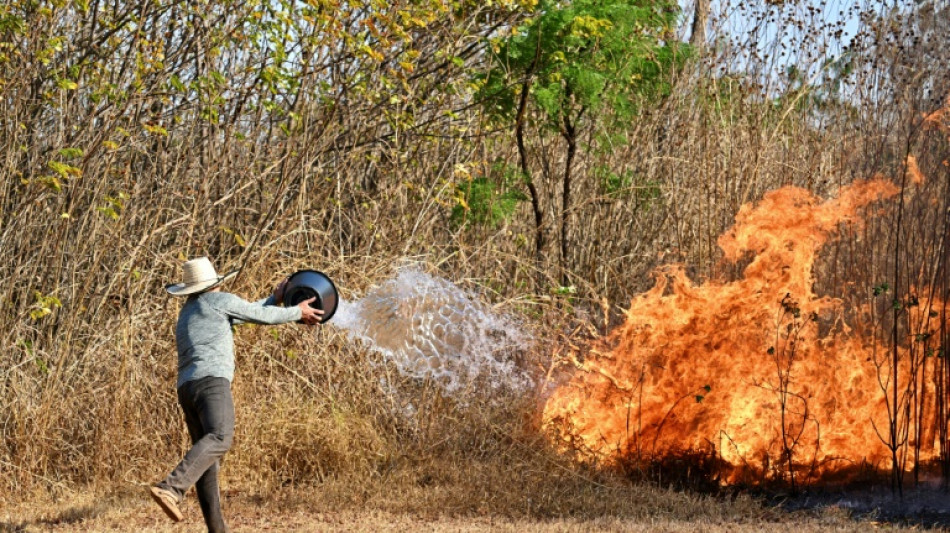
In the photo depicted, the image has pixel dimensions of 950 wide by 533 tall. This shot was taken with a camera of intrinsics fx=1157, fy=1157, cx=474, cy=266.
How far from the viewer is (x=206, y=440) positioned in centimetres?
612

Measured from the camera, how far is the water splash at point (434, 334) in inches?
345

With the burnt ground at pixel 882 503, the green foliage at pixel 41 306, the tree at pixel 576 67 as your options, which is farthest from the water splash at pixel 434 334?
the burnt ground at pixel 882 503

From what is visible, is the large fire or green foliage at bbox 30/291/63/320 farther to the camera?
the large fire

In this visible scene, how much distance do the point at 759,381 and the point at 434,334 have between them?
8.03ft

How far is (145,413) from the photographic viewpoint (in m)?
8.41

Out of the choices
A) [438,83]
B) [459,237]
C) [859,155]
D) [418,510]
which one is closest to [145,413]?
[418,510]

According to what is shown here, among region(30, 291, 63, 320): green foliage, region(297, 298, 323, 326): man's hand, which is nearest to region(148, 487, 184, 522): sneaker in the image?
region(297, 298, 323, 326): man's hand

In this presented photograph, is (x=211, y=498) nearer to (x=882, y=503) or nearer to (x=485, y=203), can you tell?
(x=882, y=503)

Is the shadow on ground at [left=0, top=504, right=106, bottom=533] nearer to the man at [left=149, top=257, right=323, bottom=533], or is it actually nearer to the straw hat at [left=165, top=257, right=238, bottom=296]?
the man at [left=149, top=257, right=323, bottom=533]

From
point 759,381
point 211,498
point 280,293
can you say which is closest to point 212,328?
point 280,293

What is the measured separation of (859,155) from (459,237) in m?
3.70

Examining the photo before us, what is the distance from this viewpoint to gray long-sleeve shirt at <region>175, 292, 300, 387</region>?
20.4 ft

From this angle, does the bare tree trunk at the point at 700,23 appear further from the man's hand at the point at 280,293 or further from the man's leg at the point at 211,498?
the man's leg at the point at 211,498

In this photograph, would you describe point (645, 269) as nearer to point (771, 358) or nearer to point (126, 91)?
point (771, 358)
